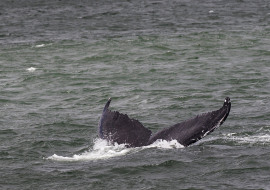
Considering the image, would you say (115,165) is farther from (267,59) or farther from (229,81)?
(267,59)

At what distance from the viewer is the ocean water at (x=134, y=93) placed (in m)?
16.6

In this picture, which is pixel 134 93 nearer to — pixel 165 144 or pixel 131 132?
pixel 131 132

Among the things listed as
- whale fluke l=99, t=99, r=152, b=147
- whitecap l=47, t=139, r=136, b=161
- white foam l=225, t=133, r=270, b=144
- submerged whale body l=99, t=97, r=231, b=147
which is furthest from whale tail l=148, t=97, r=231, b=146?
white foam l=225, t=133, r=270, b=144

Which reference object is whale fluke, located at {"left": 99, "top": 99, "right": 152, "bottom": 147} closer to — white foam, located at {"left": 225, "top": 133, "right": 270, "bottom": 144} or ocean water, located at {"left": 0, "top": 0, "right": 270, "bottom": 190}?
ocean water, located at {"left": 0, "top": 0, "right": 270, "bottom": 190}

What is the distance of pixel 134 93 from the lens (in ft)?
89.0

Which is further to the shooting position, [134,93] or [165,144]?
[134,93]

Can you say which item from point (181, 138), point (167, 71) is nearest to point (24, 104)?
point (167, 71)

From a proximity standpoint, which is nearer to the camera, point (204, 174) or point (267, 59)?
point (204, 174)

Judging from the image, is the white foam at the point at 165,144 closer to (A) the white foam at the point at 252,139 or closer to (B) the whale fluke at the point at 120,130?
(B) the whale fluke at the point at 120,130

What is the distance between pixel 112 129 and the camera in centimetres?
1784

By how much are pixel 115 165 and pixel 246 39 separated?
79.1 ft

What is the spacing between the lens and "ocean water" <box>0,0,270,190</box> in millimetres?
16594

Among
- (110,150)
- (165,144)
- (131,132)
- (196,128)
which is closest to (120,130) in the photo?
(131,132)

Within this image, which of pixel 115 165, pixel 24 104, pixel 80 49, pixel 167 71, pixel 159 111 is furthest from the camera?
pixel 80 49
